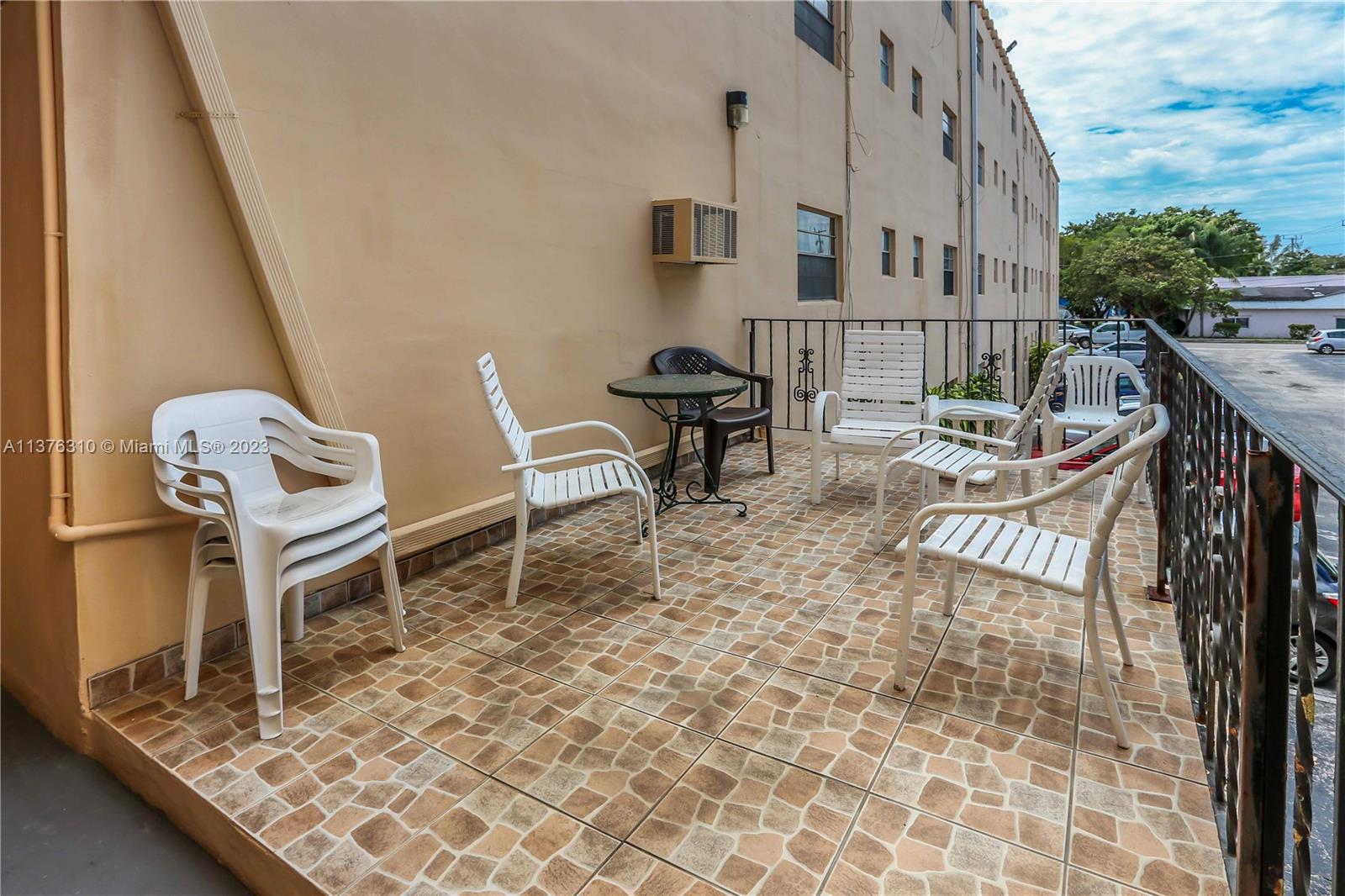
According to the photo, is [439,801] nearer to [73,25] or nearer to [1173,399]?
[73,25]

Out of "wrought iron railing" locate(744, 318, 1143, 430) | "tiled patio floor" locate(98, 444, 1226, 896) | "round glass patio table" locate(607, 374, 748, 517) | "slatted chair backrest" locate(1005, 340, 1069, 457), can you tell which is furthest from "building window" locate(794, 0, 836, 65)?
"tiled patio floor" locate(98, 444, 1226, 896)

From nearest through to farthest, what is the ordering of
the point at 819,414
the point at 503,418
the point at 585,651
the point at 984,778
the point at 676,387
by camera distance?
the point at 984,778, the point at 585,651, the point at 503,418, the point at 676,387, the point at 819,414

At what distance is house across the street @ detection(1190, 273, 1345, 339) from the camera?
35.2 m

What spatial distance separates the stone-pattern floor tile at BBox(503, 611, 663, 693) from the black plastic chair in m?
1.60

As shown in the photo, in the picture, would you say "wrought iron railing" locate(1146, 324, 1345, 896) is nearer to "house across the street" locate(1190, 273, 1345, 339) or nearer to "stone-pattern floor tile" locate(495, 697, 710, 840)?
"stone-pattern floor tile" locate(495, 697, 710, 840)

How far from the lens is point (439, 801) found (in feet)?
5.41

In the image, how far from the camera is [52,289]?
6.50 feet

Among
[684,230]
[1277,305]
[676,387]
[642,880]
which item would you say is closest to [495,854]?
[642,880]

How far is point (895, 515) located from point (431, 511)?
7.82 feet

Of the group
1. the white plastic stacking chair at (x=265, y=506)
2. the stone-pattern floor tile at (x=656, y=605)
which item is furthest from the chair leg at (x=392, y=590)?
the stone-pattern floor tile at (x=656, y=605)

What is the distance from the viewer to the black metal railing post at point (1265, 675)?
1.12m

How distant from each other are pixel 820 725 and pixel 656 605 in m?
0.97

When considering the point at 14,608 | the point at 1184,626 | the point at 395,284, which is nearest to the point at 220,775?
the point at 14,608

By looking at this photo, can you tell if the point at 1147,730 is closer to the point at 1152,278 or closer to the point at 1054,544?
the point at 1054,544
